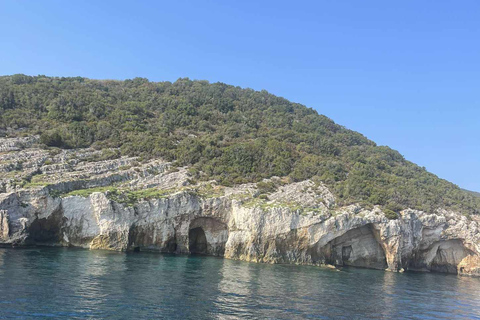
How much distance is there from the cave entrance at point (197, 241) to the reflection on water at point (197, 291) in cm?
825

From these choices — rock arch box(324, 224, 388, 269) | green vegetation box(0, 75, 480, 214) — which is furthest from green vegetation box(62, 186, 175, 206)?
rock arch box(324, 224, 388, 269)

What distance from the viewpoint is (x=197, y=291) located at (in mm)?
20547

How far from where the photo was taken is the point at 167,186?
42.4 metres

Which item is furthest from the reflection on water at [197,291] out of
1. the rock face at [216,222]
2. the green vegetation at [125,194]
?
the green vegetation at [125,194]

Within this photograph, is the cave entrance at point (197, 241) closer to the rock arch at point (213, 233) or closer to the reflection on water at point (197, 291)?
the rock arch at point (213, 233)

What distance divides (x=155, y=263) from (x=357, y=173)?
34440 mm

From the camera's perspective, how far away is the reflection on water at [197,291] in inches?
629

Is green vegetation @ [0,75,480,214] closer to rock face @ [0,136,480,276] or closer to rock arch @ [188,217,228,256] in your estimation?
rock face @ [0,136,480,276]

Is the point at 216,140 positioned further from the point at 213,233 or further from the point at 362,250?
the point at 362,250

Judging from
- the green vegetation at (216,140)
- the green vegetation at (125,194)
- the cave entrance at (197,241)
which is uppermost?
the green vegetation at (216,140)

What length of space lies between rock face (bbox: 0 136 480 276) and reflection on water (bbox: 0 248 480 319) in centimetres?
441

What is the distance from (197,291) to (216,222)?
19.6m

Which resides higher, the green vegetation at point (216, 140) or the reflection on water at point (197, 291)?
the green vegetation at point (216, 140)

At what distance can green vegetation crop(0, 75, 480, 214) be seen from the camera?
47.8 meters
